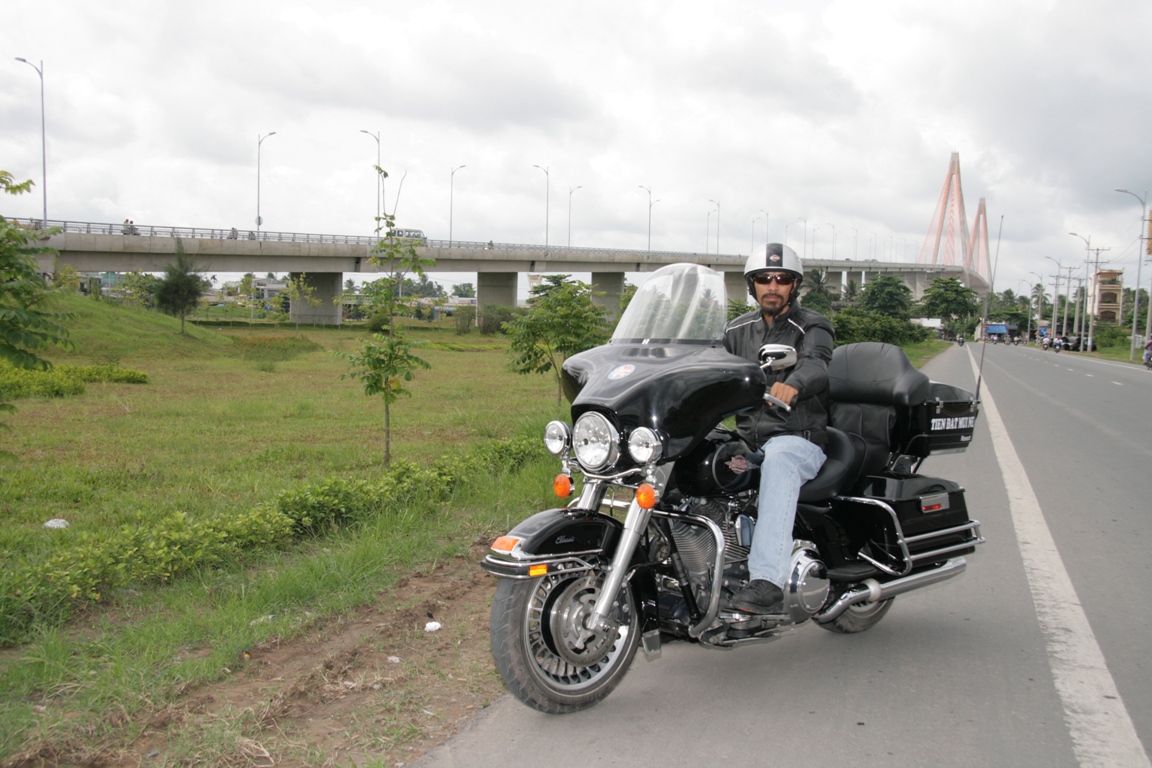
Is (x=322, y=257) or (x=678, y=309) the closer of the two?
(x=678, y=309)

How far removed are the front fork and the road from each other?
0.47 m

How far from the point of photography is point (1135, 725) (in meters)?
3.50

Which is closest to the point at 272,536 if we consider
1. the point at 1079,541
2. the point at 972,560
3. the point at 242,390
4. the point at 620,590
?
the point at 620,590

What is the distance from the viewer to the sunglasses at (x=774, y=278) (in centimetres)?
407

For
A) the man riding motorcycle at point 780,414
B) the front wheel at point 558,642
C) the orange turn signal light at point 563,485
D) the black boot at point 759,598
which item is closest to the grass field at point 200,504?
the front wheel at point 558,642

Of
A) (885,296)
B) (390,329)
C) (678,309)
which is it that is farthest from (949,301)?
(678,309)

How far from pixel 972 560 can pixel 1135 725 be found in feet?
8.39

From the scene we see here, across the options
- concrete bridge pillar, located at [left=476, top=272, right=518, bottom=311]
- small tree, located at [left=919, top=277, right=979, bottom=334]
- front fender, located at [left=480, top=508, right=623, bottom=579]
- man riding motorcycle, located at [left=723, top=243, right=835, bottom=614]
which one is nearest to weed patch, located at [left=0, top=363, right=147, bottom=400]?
front fender, located at [left=480, top=508, right=623, bottom=579]

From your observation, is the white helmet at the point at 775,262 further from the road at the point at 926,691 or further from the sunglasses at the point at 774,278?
the road at the point at 926,691


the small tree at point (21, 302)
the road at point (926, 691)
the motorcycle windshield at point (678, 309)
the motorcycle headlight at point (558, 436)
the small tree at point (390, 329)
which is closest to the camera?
the road at point (926, 691)

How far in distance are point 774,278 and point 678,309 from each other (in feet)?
1.83

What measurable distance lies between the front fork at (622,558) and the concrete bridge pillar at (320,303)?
2308 inches

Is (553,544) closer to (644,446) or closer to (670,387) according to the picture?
(644,446)

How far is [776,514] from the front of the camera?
3705 millimetres
